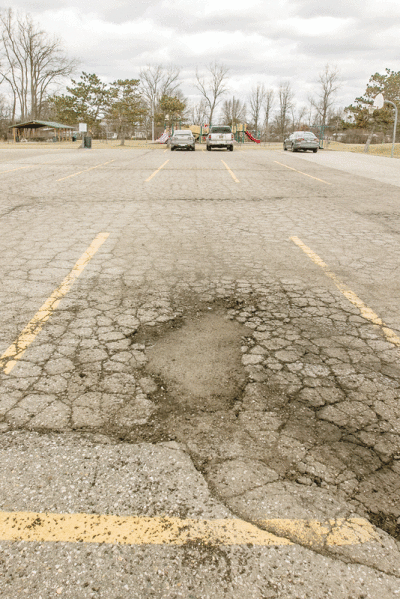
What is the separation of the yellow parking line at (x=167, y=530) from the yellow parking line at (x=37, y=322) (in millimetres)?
1336

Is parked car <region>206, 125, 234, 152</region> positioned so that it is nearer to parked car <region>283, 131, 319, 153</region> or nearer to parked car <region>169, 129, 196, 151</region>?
parked car <region>169, 129, 196, 151</region>

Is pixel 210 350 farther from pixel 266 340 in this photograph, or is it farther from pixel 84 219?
pixel 84 219

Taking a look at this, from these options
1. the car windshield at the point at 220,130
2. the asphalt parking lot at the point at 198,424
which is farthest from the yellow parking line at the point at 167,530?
the car windshield at the point at 220,130

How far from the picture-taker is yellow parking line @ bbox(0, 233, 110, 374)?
3.18 m

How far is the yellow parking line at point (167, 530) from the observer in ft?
6.11

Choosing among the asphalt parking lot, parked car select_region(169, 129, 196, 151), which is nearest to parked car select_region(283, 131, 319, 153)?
parked car select_region(169, 129, 196, 151)

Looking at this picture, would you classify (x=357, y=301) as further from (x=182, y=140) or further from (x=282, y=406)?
(x=182, y=140)

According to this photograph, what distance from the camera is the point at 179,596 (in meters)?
1.64

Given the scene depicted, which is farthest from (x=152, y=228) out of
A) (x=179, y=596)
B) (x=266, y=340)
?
(x=179, y=596)

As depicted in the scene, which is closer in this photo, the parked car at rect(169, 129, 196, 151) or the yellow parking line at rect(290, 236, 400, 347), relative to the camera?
the yellow parking line at rect(290, 236, 400, 347)

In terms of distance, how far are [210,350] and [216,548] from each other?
167 centimetres

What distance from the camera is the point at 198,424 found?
2.58m

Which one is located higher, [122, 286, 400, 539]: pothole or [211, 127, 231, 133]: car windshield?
[211, 127, 231, 133]: car windshield

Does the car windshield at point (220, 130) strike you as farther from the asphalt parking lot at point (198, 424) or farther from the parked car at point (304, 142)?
the asphalt parking lot at point (198, 424)
